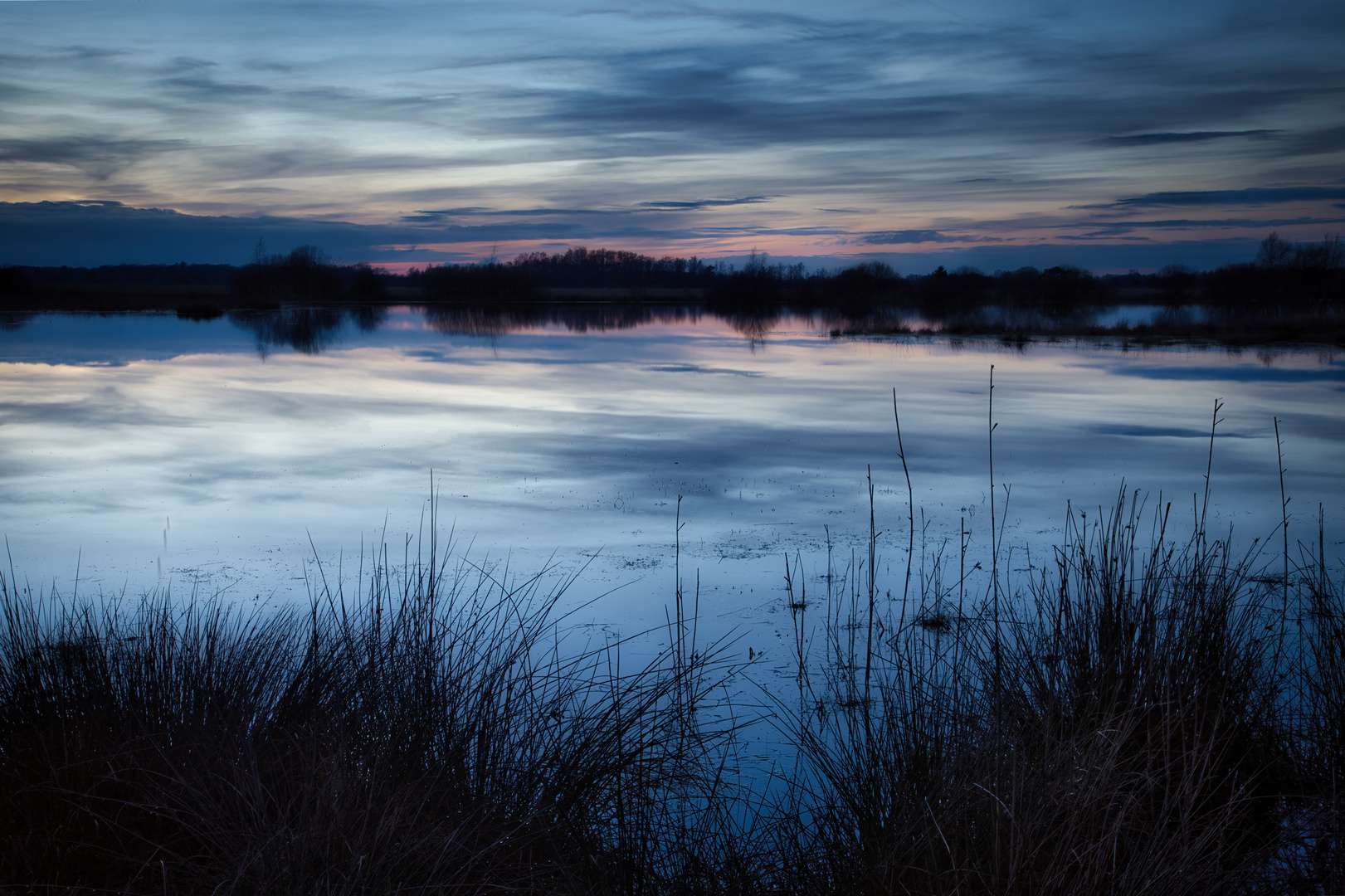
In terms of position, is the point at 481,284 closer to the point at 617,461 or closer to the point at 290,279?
the point at 290,279


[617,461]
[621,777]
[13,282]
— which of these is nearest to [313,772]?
[621,777]

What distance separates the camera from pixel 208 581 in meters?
6.20

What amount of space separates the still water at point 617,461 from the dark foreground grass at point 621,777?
1.47 m

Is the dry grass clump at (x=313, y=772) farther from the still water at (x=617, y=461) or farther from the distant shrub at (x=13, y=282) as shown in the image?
the distant shrub at (x=13, y=282)

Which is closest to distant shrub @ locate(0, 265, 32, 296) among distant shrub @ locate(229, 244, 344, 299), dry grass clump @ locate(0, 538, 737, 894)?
distant shrub @ locate(229, 244, 344, 299)

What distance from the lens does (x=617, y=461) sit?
10539 mm

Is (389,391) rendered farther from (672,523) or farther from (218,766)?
(218,766)

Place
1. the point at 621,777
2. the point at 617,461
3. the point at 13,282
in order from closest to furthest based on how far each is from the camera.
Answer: the point at 621,777
the point at 617,461
the point at 13,282

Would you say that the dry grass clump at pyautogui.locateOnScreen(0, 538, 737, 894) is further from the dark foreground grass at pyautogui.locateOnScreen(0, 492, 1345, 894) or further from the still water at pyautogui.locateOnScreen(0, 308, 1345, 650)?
the still water at pyautogui.locateOnScreen(0, 308, 1345, 650)

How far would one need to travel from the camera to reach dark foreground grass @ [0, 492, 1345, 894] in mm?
2584

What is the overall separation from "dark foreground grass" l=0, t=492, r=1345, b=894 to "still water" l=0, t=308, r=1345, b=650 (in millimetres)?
1471

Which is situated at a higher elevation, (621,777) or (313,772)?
(313,772)

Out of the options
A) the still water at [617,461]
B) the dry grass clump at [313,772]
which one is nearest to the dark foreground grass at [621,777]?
the dry grass clump at [313,772]

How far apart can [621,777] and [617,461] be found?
738 centimetres
